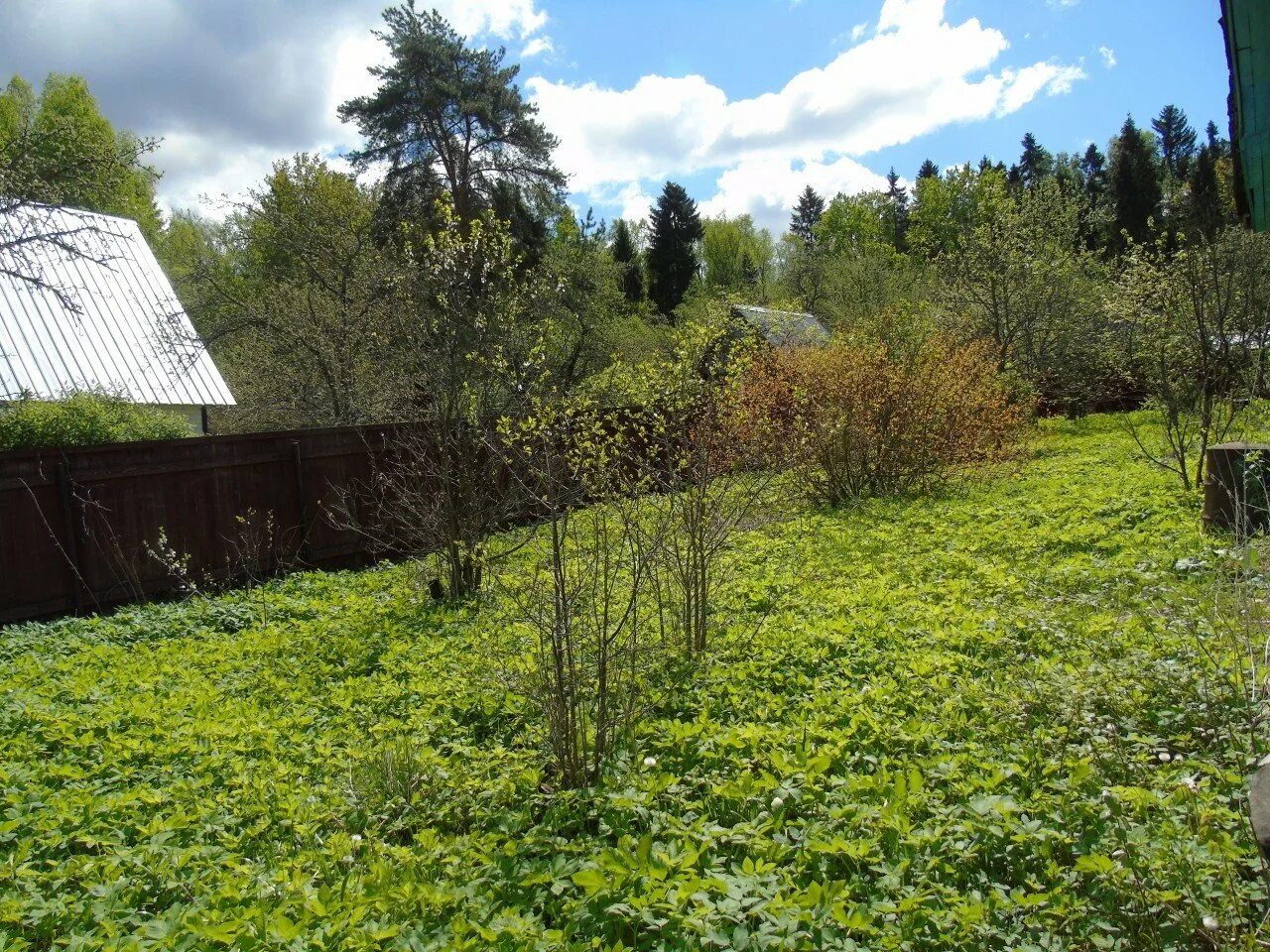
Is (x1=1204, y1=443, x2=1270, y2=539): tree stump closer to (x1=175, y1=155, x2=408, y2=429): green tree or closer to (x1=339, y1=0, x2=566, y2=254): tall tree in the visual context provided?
(x1=175, y1=155, x2=408, y2=429): green tree

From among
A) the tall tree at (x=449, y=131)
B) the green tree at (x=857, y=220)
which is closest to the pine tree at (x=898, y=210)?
the green tree at (x=857, y=220)

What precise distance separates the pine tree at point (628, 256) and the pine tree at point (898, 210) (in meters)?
22.3

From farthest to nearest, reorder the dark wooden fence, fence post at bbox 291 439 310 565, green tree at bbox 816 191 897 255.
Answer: green tree at bbox 816 191 897 255, fence post at bbox 291 439 310 565, the dark wooden fence

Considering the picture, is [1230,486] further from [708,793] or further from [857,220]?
[857,220]

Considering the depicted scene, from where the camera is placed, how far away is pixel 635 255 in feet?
133

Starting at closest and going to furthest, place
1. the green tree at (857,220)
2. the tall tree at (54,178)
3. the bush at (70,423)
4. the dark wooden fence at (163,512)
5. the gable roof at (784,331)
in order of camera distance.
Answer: the dark wooden fence at (163,512) < the bush at (70,423) < the tall tree at (54,178) < the gable roof at (784,331) < the green tree at (857,220)

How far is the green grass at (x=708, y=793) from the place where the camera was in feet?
7.61

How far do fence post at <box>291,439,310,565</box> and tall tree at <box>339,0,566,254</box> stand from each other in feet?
36.1

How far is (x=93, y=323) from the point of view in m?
11.9

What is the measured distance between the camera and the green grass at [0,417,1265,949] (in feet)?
7.61

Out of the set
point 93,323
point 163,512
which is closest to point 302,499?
point 163,512

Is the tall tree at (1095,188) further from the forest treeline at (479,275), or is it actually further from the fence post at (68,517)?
the fence post at (68,517)

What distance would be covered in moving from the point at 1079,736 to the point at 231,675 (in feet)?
16.8

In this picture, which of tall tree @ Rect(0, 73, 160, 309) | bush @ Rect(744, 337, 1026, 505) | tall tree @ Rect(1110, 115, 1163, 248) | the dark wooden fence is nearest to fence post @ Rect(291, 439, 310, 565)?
the dark wooden fence
